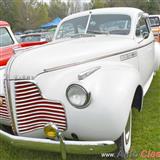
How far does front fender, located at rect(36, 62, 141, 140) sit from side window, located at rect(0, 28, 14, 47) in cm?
431

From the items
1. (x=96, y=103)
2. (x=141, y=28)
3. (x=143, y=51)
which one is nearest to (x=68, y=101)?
(x=96, y=103)

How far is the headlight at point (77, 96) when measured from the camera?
2762 mm

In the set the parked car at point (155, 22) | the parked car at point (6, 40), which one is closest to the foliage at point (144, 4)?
the parked car at point (155, 22)

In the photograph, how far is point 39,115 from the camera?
2955 mm

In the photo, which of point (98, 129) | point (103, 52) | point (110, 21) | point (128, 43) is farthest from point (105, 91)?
point (110, 21)

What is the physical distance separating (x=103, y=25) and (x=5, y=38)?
3185 mm

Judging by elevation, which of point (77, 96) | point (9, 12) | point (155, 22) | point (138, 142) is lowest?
point (9, 12)

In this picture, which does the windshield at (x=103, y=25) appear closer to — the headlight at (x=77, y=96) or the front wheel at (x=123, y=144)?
the front wheel at (x=123, y=144)

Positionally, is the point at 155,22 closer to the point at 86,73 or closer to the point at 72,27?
the point at 72,27

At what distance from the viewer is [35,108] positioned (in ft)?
Answer: 9.68

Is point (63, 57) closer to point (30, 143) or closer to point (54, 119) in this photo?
point (54, 119)

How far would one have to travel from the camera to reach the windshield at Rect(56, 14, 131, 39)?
15.7 feet

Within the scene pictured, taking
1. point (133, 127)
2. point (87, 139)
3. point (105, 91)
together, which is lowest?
point (133, 127)

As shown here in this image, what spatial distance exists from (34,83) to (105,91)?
2.43ft
